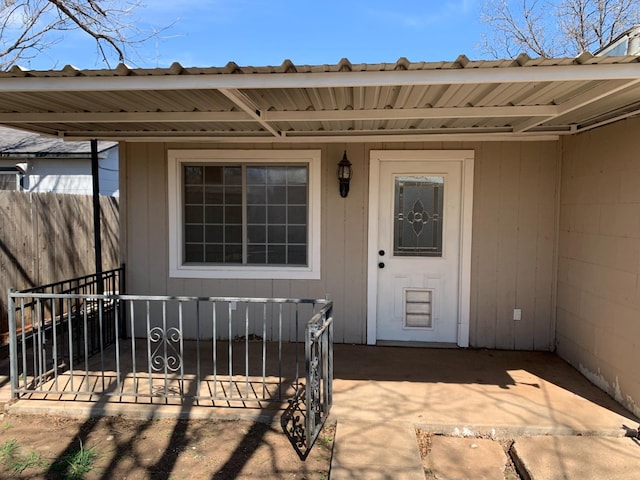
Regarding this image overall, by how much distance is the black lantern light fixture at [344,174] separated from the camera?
179 inches

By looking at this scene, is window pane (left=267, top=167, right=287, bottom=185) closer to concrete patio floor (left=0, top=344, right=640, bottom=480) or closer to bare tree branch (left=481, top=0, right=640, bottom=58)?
concrete patio floor (left=0, top=344, right=640, bottom=480)

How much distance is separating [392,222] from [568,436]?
8.29 ft

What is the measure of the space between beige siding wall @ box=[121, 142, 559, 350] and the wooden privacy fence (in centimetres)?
142

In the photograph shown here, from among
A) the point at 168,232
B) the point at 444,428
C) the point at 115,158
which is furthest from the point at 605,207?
the point at 115,158

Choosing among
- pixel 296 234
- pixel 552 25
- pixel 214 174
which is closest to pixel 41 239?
pixel 214 174

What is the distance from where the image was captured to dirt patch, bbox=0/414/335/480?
8.34ft

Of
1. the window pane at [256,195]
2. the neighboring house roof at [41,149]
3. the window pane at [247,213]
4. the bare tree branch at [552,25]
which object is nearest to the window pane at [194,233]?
the window pane at [247,213]

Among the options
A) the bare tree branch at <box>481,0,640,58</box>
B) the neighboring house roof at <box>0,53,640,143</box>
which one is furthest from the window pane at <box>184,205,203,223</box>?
the bare tree branch at <box>481,0,640,58</box>

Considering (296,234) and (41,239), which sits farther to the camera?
(41,239)

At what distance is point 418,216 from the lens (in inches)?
186

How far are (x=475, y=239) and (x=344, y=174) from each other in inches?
61.1

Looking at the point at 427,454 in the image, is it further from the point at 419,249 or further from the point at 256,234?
the point at 256,234

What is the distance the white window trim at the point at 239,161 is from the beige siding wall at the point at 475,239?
0.08m

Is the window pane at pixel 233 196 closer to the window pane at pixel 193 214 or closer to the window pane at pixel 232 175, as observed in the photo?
the window pane at pixel 232 175
